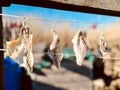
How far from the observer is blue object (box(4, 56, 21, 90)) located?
3678 mm

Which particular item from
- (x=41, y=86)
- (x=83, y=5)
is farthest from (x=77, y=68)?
(x=83, y=5)

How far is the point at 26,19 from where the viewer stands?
2143 millimetres

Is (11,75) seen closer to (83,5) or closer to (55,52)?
(55,52)

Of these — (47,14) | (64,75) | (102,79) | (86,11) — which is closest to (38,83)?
(64,75)

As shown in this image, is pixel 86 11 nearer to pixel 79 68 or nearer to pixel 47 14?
pixel 47 14

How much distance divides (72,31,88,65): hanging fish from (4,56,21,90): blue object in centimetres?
147

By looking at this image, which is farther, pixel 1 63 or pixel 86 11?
pixel 86 11

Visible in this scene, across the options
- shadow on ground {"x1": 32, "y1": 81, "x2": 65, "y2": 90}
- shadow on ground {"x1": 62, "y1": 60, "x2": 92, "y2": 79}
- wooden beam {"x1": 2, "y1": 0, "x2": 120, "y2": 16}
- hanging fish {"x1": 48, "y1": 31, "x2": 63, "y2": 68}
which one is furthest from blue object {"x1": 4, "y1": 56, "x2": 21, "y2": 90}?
shadow on ground {"x1": 62, "y1": 60, "x2": 92, "y2": 79}

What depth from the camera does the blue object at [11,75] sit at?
145 inches

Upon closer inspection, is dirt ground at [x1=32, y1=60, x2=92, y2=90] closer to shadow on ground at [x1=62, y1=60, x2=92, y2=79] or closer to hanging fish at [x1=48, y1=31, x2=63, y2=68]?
shadow on ground at [x1=62, y1=60, x2=92, y2=79]

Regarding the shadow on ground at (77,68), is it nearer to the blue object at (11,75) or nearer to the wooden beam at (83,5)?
the blue object at (11,75)

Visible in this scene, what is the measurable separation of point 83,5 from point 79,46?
0.33m

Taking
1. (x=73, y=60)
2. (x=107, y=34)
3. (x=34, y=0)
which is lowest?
(x=73, y=60)

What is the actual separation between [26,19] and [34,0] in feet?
0.51
